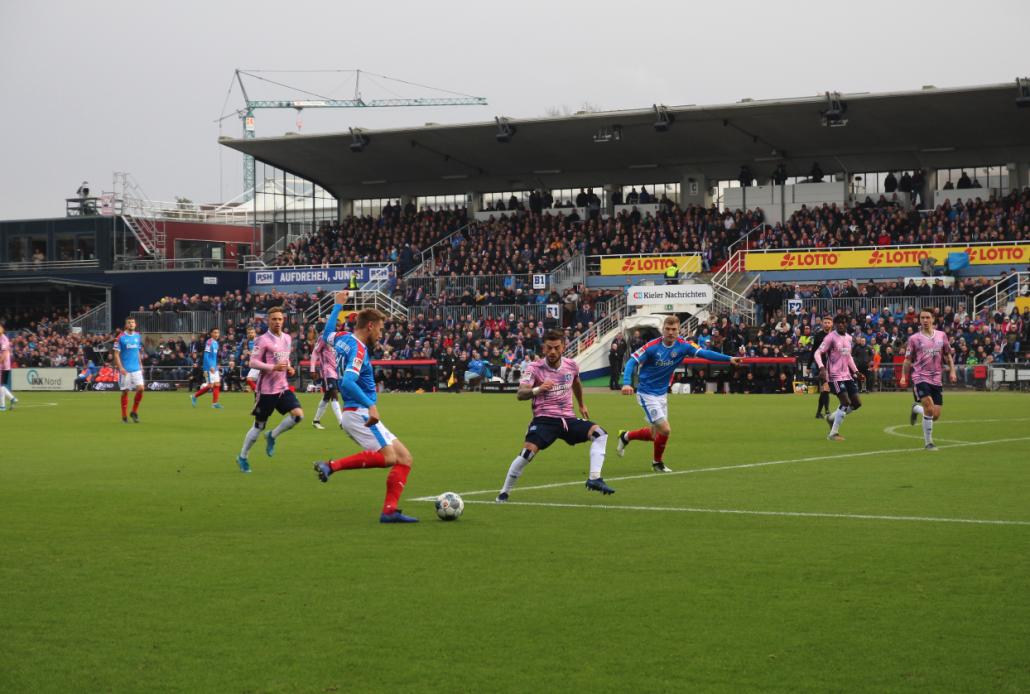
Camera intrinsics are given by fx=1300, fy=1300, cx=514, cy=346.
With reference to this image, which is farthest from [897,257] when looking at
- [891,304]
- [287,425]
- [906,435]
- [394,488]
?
[394,488]

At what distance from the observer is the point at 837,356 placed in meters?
24.7

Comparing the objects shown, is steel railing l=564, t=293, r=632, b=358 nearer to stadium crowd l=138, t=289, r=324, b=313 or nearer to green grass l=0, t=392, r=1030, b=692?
stadium crowd l=138, t=289, r=324, b=313

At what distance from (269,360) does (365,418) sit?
23.5 feet

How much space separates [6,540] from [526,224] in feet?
180

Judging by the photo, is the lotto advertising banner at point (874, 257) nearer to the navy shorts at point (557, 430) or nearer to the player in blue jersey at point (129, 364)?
the player in blue jersey at point (129, 364)

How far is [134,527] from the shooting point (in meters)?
12.2

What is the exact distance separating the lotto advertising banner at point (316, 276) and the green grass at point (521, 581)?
151ft

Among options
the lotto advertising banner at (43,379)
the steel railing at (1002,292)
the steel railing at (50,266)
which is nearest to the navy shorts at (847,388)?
the steel railing at (1002,292)

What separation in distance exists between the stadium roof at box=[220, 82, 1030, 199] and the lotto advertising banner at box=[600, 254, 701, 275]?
671cm

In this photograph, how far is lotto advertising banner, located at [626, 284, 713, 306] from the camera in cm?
5284

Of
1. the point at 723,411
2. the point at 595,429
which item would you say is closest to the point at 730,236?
the point at 723,411

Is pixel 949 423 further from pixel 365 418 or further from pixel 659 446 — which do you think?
pixel 365 418

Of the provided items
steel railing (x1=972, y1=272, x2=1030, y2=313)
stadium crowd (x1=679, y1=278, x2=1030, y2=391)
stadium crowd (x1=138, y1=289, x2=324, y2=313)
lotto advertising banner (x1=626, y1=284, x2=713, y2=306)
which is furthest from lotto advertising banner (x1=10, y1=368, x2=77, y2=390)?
steel railing (x1=972, y1=272, x2=1030, y2=313)

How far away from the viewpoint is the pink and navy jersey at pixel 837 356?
2455cm
